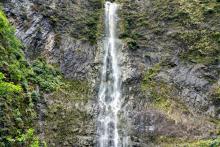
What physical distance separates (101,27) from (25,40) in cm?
598

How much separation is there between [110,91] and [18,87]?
9753 mm

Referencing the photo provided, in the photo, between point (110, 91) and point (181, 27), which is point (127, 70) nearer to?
point (110, 91)

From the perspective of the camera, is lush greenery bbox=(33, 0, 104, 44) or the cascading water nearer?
the cascading water

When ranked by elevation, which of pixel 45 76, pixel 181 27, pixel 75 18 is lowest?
pixel 45 76

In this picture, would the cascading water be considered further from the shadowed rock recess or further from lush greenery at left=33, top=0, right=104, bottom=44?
lush greenery at left=33, top=0, right=104, bottom=44

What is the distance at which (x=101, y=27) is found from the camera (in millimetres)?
25406

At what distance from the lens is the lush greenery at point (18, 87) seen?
554 inches

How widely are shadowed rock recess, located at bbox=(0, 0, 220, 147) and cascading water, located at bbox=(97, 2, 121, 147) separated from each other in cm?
31

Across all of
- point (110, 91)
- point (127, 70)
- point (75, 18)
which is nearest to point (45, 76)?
point (110, 91)

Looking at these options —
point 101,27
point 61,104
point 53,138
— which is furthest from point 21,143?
point 101,27

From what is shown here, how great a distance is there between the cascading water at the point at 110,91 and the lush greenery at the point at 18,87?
9.27ft

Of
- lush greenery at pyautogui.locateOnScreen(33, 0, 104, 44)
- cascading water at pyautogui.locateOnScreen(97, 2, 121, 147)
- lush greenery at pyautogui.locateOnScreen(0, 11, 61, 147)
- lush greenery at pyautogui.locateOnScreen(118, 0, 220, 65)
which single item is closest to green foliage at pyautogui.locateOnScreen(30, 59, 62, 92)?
lush greenery at pyautogui.locateOnScreen(0, 11, 61, 147)

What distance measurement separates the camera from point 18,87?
40.3ft

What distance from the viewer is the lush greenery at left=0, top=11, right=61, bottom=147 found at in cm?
1407
